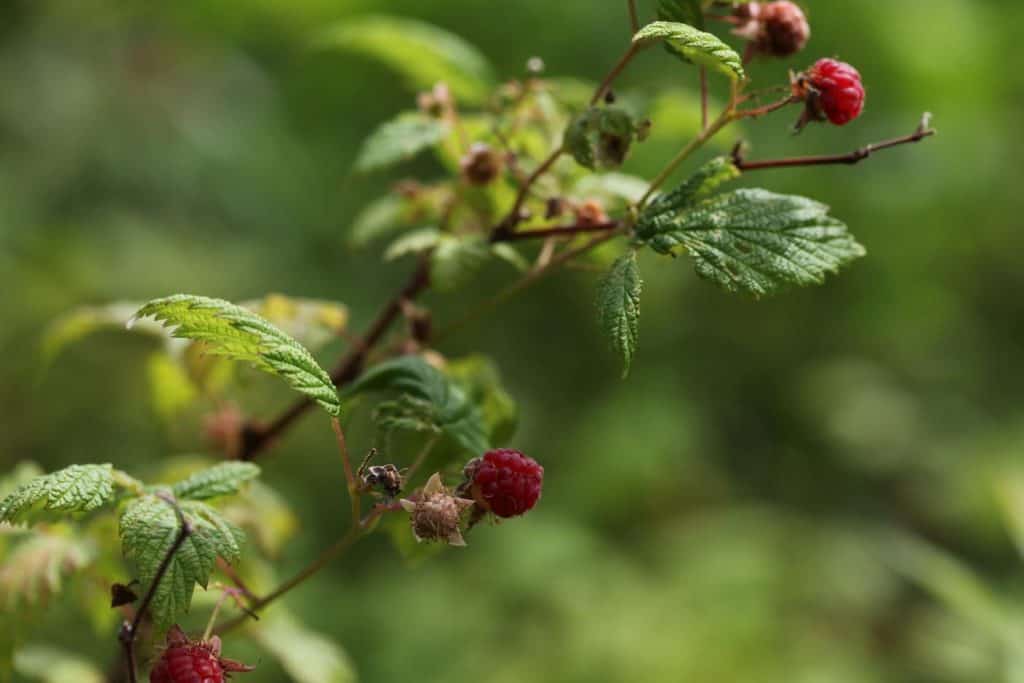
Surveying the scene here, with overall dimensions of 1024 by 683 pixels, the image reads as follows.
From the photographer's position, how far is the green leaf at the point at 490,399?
1260 millimetres

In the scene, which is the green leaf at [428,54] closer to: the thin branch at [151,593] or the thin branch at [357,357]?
the thin branch at [357,357]

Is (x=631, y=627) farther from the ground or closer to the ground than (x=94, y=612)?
closer to the ground

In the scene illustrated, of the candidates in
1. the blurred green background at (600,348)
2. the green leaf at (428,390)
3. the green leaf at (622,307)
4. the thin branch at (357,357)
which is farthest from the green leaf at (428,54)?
the blurred green background at (600,348)

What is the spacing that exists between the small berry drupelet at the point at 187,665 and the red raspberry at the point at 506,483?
0.25 meters

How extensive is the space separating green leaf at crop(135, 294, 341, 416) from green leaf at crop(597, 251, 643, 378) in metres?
0.23

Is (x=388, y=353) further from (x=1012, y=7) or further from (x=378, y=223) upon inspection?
(x=1012, y=7)

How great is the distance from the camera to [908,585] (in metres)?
3.97

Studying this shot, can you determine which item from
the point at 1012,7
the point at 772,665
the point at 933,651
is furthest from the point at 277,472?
the point at 1012,7

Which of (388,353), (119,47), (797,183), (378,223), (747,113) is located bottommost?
(119,47)

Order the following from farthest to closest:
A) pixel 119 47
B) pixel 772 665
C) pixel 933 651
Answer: pixel 119 47
pixel 933 651
pixel 772 665

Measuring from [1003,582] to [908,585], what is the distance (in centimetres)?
33

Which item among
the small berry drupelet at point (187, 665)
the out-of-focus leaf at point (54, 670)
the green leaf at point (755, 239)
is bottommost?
the out-of-focus leaf at point (54, 670)

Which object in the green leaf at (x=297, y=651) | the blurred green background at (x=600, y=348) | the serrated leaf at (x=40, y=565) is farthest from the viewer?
the blurred green background at (x=600, y=348)

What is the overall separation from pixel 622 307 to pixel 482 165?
398mm
